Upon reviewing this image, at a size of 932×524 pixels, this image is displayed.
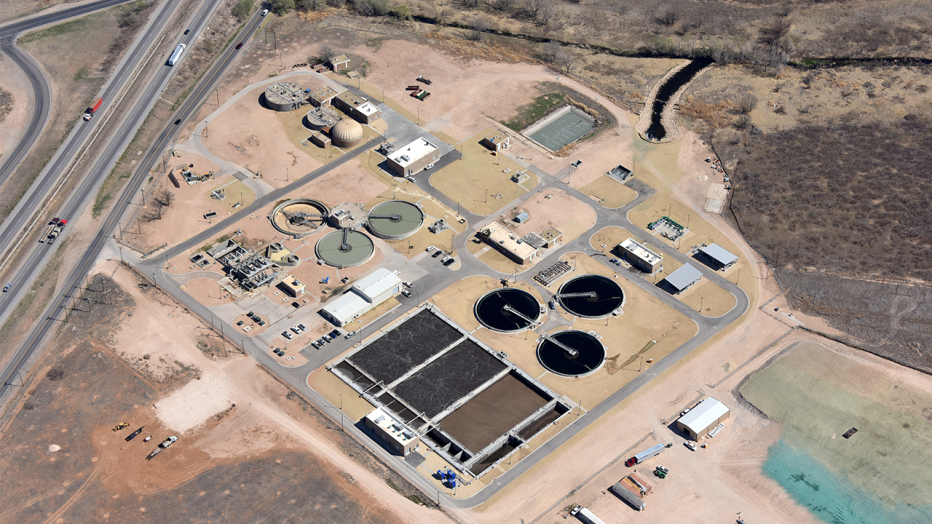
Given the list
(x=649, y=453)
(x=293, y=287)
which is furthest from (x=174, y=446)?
(x=649, y=453)

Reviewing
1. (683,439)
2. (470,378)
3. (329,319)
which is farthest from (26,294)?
(683,439)

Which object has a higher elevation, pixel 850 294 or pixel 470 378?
pixel 850 294

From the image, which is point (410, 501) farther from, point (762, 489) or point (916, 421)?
point (916, 421)

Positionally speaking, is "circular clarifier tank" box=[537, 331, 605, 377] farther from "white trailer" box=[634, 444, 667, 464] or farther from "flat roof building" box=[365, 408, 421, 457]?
"flat roof building" box=[365, 408, 421, 457]

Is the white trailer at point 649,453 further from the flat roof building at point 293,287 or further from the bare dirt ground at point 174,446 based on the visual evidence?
the flat roof building at point 293,287

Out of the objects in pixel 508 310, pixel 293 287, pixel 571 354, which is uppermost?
pixel 571 354

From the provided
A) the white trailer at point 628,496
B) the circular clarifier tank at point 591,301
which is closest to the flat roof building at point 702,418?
the white trailer at point 628,496

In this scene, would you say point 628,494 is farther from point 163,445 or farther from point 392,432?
point 163,445
